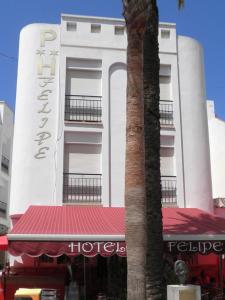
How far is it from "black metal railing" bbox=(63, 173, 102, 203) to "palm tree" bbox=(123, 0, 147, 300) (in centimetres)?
803

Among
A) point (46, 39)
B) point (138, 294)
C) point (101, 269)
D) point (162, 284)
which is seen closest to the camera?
point (138, 294)

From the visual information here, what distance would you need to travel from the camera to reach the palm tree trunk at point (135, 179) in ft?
35.8

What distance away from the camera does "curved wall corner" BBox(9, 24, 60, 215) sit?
64.3 feet

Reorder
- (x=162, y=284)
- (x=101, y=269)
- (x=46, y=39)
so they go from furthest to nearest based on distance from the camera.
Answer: (x=46, y=39) → (x=101, y=269) → (x=162, y=284)

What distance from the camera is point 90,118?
20.6 m

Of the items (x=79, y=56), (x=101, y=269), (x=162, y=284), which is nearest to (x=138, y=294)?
(x=162, y=284)

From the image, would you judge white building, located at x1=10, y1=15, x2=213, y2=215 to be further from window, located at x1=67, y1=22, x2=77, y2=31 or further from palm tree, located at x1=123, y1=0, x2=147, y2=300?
palm tree, located at x1=123, y1=0, x2=147, y2=300

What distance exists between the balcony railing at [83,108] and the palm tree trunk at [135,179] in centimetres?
841

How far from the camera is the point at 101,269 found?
19453mm

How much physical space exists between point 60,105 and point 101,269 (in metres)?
6.50

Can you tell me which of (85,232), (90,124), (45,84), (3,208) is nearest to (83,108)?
(90,124)

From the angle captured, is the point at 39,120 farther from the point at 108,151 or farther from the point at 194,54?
the point at 194,54

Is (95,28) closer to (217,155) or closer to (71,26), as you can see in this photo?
(71,26)

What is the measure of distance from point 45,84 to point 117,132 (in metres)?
3.43
